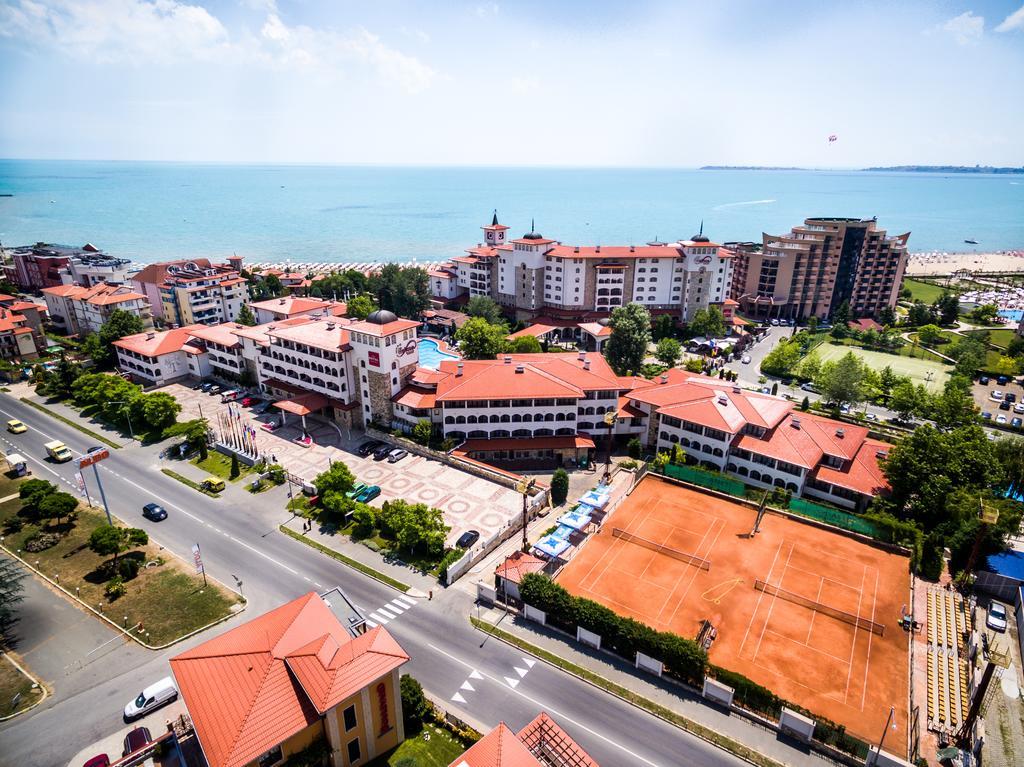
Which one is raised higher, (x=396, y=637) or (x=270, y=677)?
(x=270, y=677)

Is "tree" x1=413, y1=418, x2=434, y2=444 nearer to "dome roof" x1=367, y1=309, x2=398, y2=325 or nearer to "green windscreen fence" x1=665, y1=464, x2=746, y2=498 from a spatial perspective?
"dome roof" x1=367, y1=309, x2=398, y2=325

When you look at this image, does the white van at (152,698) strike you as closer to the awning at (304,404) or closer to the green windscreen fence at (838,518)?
the awning at (304,404)

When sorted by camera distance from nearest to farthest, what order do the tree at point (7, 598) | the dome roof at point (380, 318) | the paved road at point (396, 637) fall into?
the paved road at point (396, 637) → the tree at point (7, 598) → the dome roof at point (380, 318)

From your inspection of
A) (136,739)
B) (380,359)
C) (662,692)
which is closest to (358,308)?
(380,359)

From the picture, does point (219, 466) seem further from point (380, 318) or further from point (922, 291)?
point (922, 291)

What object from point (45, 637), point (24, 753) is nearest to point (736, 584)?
point (24, 753)

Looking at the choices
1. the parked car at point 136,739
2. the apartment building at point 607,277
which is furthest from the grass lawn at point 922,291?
the parked car at point 136,739
